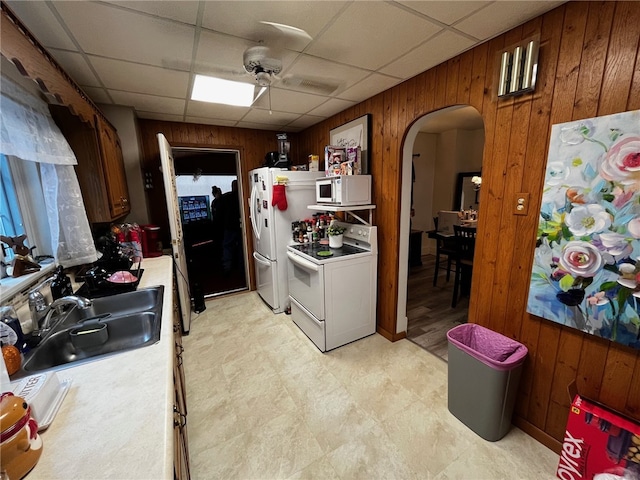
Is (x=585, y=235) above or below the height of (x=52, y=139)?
below

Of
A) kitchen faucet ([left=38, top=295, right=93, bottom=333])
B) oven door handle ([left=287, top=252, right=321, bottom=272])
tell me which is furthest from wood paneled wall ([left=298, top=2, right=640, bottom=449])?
kitchen faucet ([left=38, top=295, right=93, bottom=333])

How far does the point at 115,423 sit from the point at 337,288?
1.81 metres

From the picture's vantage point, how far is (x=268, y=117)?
311 centimetres

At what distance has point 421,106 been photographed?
2092 millimetres

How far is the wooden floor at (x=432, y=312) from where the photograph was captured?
2.60 m

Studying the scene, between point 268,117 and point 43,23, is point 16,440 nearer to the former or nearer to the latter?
point 43,23

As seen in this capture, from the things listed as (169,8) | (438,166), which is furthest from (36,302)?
(438,166)

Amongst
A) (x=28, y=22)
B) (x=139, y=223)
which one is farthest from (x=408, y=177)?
(x=139, y=223)

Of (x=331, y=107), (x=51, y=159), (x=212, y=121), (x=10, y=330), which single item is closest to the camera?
(x=10, y=330)

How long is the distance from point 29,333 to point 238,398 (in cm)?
130

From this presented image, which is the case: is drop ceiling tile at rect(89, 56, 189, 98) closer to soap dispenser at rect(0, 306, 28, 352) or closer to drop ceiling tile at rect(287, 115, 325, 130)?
drop ceiling tile at rect(287, 115, 325, 130)

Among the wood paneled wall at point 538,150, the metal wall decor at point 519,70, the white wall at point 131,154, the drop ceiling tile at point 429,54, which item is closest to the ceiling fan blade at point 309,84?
the drop ceiling tile at point 429,54

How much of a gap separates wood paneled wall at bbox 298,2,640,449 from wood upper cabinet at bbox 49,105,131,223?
2.39 metres

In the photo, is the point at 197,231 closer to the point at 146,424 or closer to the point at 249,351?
the point at 249,351
